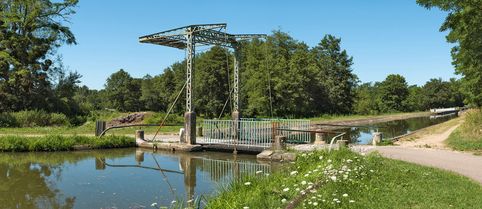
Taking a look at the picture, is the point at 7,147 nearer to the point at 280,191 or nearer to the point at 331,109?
the point at 280,191

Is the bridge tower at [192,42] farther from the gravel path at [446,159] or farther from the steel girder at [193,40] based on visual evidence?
the gravel path at [446,159]

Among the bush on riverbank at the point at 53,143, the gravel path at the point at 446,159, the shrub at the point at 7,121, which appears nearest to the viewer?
the gravel path at the point at 446,159

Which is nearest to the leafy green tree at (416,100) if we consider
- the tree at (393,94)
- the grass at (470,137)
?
the tree at (393,94)

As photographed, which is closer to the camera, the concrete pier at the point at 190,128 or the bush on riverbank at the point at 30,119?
the concrete pier at the point at 190,128

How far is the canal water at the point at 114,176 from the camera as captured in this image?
1123cm

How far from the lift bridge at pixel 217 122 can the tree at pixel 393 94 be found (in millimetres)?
75295

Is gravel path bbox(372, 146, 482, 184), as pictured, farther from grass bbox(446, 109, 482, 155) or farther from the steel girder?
the steel girder

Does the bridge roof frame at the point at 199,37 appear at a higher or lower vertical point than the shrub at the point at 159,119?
higher

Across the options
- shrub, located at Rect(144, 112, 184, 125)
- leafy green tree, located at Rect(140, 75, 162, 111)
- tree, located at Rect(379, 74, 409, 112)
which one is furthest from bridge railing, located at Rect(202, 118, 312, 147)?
tree, located at Rect(379, 74, 409, 112)

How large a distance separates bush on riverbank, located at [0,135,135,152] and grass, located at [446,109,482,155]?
17.2 meters

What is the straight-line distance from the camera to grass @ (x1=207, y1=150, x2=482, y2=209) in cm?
708

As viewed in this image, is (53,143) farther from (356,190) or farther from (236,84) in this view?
(356,190)

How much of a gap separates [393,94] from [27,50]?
78147mm

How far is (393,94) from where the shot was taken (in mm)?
96062
